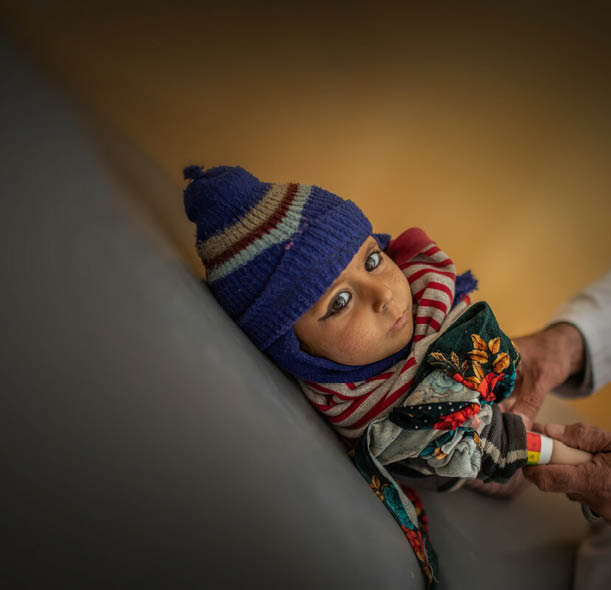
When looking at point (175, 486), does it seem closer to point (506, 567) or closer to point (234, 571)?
point (234, 571)

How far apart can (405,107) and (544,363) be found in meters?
0.67

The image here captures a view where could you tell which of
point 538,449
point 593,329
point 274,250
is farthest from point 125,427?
point 593,329

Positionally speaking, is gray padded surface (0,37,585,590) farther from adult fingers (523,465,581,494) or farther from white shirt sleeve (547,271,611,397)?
white shirt sleeve (547,271,611,397)

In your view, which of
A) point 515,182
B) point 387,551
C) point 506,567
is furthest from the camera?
point 515,182

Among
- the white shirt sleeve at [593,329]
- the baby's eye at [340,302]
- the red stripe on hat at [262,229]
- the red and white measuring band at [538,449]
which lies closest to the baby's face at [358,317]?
the baby's eye at [340,302]

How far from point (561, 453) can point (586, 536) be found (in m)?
0.19

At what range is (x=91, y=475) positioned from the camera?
301 mm

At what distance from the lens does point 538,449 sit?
2.14 feet

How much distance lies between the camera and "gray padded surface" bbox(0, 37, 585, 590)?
29cm

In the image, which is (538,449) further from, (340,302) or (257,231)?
(257,231)

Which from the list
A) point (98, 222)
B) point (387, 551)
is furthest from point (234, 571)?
point (98, 222)

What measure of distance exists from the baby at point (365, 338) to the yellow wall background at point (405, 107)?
0.21 m

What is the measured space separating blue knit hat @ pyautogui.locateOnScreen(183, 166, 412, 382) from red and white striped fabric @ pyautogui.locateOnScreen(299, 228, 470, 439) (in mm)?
23

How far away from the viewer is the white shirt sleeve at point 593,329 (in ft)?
2.85
